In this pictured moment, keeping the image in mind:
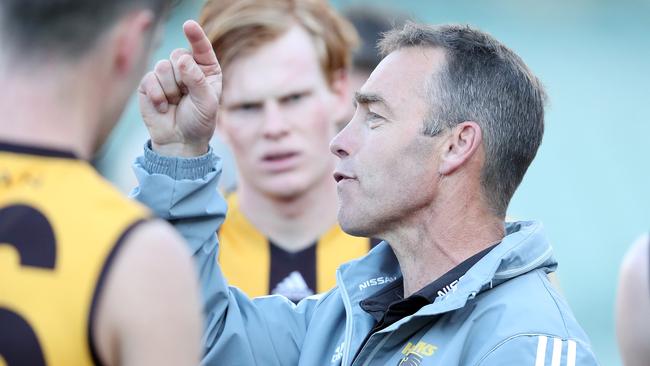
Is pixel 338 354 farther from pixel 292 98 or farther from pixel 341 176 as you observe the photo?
pixel 292 98

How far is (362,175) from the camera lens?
310 centimetres

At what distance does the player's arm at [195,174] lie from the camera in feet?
9.62

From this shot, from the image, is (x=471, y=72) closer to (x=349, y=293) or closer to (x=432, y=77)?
(x=432, y=77)

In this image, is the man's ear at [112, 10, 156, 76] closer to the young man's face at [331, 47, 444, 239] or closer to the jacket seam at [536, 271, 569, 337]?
the young man's face at [331, 47, 444, 239]

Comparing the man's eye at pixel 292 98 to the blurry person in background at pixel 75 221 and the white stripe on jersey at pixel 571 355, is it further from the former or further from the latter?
the blurry person in background at pixel 75 221

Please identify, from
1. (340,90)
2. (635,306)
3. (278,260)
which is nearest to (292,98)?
(340,90)

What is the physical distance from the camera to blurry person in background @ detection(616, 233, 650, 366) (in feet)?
8.05

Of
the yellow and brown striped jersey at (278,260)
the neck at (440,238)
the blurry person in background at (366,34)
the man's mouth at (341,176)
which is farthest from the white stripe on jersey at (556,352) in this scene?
the blurry person in background at (366,34)

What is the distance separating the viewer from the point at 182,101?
3.00m

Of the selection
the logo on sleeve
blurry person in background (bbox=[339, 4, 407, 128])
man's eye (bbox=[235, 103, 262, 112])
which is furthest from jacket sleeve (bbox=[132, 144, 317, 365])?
blurry person in background (bbox=[339, 4, 407, 128])

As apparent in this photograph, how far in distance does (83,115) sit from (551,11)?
12.4 m

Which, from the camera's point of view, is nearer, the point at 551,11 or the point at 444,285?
the point at 444,285

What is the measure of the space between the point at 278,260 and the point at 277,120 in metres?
0.58

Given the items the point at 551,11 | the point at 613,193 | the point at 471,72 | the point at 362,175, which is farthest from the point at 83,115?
the point at 551,11
